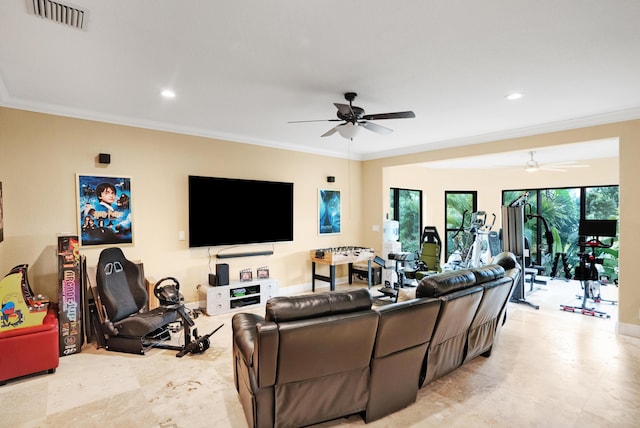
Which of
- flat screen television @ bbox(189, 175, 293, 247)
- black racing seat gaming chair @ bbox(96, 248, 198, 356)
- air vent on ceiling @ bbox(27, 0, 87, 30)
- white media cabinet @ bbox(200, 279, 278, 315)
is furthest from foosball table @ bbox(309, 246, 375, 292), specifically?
air vent on ceiling @ bbox(27, 0, 87, 30)

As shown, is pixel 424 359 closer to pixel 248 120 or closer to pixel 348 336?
pixel 348 336

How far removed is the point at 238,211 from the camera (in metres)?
5.28

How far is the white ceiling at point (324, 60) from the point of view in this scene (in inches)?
80.4

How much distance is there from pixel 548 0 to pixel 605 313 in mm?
4821

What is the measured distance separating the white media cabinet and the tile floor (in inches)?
36.9

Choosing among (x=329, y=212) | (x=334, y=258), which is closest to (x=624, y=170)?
(x=334, y=258)

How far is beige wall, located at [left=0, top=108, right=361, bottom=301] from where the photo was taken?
145 inches

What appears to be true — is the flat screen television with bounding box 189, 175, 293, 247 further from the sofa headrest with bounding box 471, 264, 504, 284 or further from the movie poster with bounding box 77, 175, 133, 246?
the sofa headrest with bounding box 471, 264, 504, 284

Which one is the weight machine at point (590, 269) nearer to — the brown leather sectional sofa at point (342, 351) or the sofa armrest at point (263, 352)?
the brown leather sectional sofa at point (342, 351)

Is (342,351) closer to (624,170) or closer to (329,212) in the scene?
(624,170)

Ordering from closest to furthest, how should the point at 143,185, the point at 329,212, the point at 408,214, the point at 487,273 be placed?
1. the point at 487,273
2. the point at 143,185
3. the point at 329,212
4. the point at 408,214

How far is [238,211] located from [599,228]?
599 centimetres

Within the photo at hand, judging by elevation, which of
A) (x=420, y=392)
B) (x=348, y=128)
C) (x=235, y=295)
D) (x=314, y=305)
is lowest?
(x=420, y=392)

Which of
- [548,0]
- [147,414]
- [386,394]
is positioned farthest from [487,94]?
[147,414]
